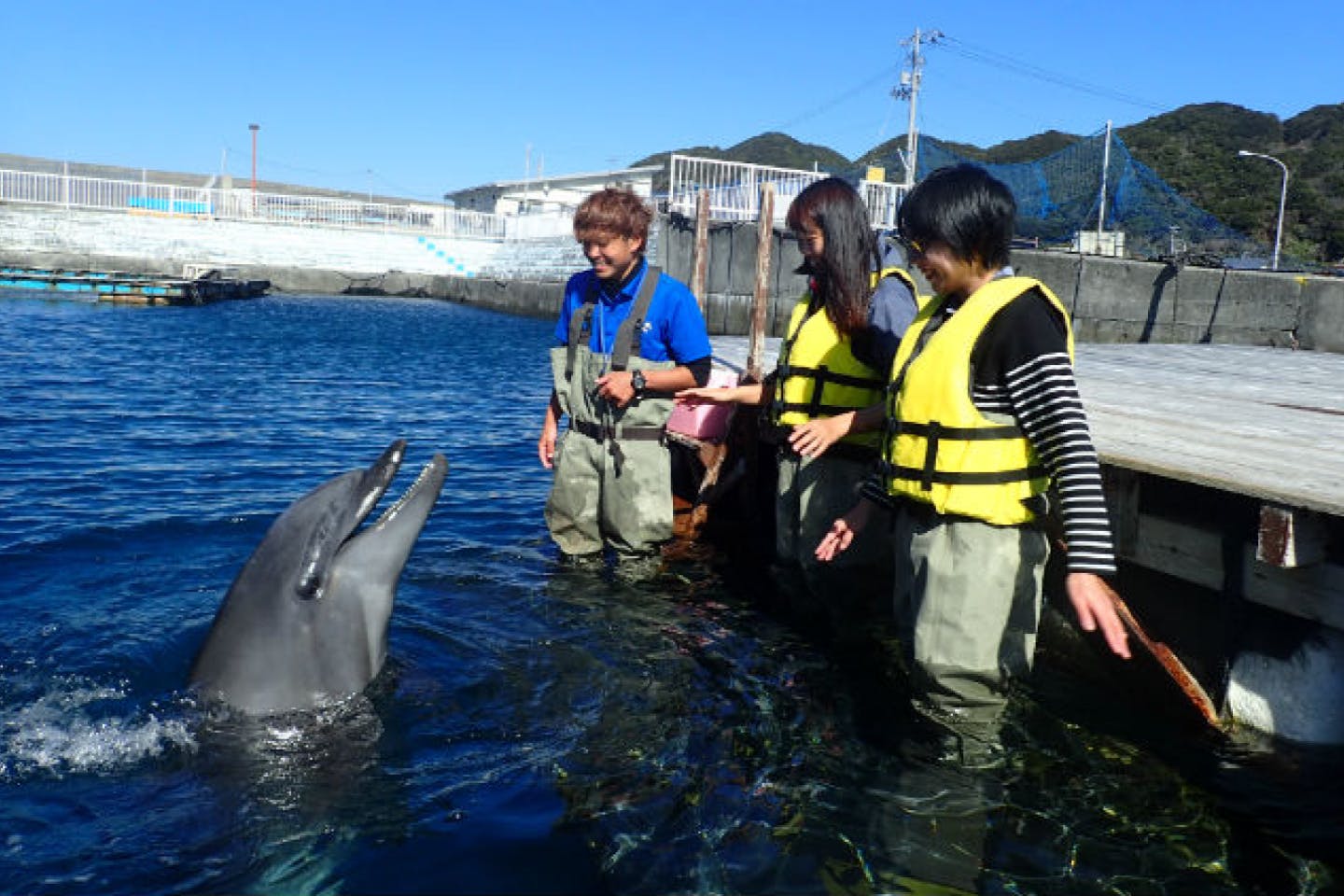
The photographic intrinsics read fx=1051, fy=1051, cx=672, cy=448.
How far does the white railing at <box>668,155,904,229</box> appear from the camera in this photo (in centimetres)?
2667

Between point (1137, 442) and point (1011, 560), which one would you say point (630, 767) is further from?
point (1137, 442)

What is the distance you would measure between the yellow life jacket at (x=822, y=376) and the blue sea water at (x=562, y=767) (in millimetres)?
1241

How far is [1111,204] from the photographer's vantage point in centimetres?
2502

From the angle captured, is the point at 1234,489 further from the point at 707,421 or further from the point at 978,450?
the point at 707,421

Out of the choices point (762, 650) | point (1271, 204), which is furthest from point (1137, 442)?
point (1271, 204)

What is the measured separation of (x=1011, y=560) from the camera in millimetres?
3635

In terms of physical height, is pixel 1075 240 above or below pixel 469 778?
above

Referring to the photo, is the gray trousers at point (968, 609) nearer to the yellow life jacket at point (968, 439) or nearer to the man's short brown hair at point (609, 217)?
the yellow life jacket at point (968, 439)

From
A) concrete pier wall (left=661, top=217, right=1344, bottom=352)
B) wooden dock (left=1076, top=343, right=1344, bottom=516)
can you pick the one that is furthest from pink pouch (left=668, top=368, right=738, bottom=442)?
concrete pier wall (left=661, top=217, right=1344, bottom=352)

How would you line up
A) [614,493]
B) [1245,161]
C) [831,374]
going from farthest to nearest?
[1245,161] → [614,493] → [831,374]

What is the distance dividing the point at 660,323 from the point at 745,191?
880 inches

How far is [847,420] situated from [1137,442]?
5.47ft

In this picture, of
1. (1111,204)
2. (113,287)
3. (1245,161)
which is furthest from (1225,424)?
(1245,161)

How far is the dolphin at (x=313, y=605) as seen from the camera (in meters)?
4.11
